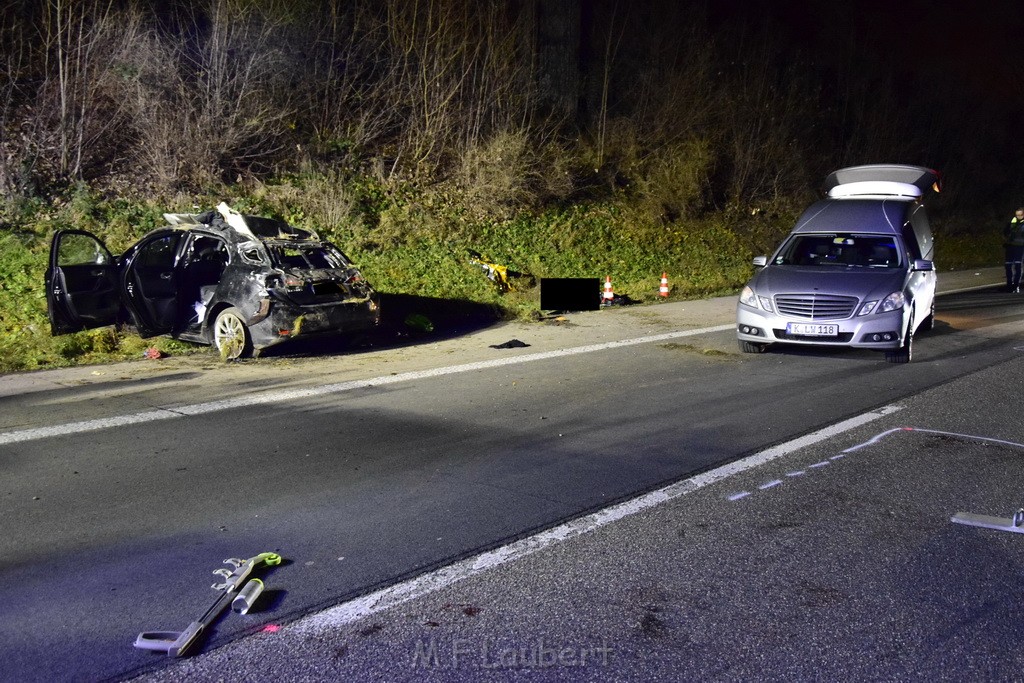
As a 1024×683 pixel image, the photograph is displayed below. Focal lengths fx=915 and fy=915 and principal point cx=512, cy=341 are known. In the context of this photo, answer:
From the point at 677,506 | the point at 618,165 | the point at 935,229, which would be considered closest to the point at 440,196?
the point at 618,165

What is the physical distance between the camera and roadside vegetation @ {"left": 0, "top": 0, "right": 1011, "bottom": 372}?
1595cm

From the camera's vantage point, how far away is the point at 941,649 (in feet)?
12.6

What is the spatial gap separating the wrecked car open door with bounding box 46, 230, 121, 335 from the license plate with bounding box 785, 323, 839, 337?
8152 millimetres

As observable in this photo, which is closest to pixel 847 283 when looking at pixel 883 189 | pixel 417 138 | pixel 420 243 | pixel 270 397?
pixel 883 189

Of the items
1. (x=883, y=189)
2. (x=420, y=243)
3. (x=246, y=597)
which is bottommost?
(x=246, y=597)

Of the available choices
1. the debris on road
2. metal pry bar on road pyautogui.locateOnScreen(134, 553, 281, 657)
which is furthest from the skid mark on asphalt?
the debris on road

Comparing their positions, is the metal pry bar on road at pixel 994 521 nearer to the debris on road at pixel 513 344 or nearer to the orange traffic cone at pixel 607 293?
the debris on road at pixel 513 344

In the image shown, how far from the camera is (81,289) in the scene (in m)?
10.9

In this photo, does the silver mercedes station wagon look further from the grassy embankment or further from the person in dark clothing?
the person in dark clothing

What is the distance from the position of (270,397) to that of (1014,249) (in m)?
17.1

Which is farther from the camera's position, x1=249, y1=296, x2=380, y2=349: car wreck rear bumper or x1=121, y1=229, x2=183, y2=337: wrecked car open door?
x1=121, y1=229, x2=183, y2=337: wrecked car open door

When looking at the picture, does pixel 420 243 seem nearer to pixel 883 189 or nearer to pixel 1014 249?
pixel 883 189

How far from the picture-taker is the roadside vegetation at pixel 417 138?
1595 centimetres

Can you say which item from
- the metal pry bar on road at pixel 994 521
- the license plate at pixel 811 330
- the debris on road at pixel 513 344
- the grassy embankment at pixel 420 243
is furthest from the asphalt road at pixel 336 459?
the grassy embankment at pixel 420 243
